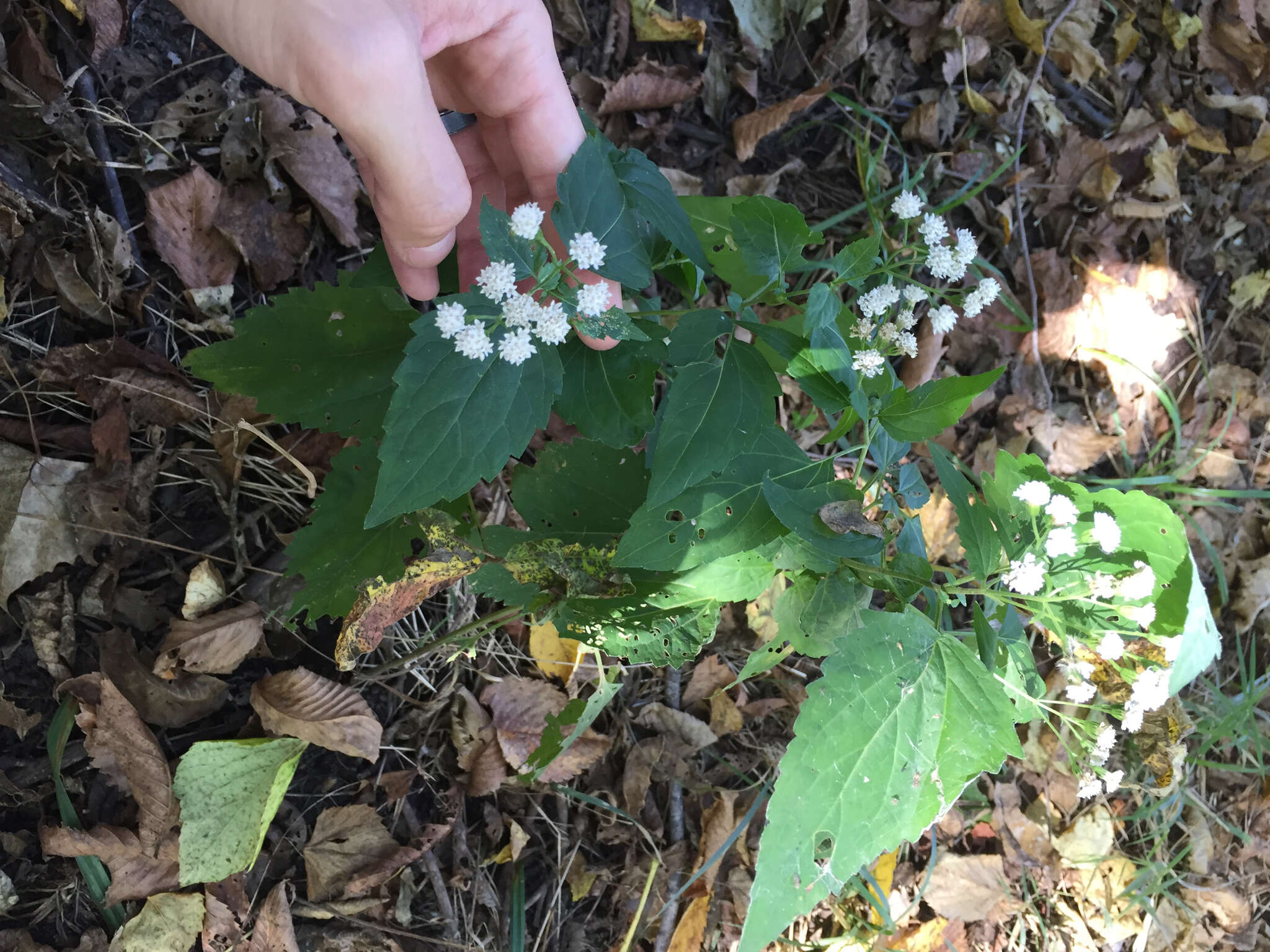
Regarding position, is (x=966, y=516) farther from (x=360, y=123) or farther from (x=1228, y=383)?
(x=1228, y=383)

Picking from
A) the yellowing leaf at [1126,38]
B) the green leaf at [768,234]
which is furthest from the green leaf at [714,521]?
the yellowing leaf at [1126,38]

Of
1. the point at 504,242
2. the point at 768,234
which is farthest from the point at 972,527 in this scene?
the point at 504,242

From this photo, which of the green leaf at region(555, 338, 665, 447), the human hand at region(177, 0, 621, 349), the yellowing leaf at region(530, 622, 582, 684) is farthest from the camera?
the yellowing leaf at region(530, 622, 582, 684)

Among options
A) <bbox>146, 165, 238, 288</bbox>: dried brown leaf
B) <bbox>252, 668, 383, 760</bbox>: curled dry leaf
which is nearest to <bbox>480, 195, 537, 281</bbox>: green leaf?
<bbox>146, 165, 238, 288</bbox>: dried brown leaf

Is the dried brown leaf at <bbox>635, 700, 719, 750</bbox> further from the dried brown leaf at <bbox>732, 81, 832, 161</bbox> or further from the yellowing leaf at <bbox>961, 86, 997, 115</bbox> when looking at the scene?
the yellowing leaf at <bbox>961, 86, 997, 115</bbox>

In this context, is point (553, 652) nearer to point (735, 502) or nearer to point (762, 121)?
point (735, 502)

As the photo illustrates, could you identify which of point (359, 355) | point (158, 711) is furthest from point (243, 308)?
point (158, 711)

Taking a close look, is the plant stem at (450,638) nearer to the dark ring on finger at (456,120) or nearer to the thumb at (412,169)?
the thumb at (412,169)
